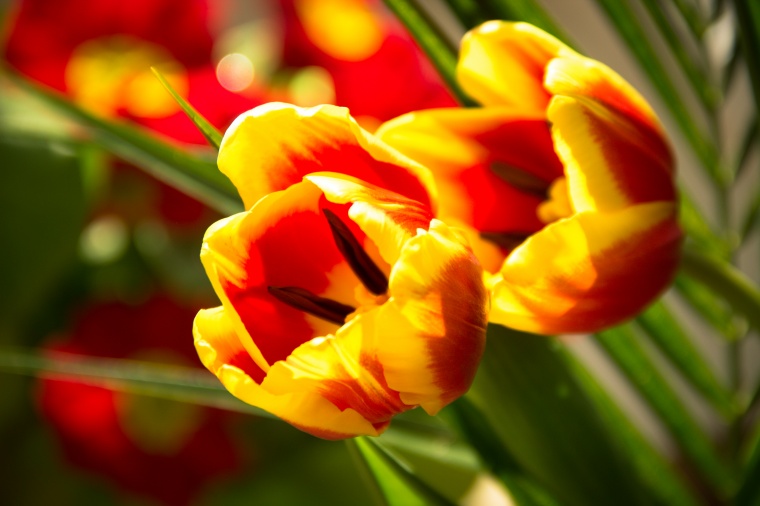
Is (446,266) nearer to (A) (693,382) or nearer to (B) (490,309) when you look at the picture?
(B) (490,309)

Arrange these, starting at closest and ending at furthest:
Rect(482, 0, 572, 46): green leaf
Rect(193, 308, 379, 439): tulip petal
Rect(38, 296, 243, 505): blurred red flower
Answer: Rect(193, 308, 379, 439): tulip petal < Rect(482, 0, 572, 46): green leaf < Rect(38, 296, 243, 505): blurred red flower

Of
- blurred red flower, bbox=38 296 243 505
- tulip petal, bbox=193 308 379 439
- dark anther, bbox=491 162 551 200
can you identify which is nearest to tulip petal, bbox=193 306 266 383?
tulip petal, bbox=193 308 379 439

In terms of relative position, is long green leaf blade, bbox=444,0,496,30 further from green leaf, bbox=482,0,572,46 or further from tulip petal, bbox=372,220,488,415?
tulip petal, bbox=372,220,488,415

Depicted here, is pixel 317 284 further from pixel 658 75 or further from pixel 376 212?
pixel 658 75

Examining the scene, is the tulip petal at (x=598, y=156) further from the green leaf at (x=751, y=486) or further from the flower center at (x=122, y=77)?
the flower center at (x=122, y=77)

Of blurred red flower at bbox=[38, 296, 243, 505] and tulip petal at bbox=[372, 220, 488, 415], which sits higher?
tulip petal at bbox=[372, 220, 488, 415]

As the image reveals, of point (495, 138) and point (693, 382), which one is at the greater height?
point (495, 138)

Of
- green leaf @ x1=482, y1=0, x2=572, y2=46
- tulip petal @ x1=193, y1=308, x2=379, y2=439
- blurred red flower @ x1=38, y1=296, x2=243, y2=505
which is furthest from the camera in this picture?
blurred red flower @ x1=38, y1=296, x2=243, y2=505

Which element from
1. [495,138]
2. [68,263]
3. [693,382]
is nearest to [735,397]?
[693,382]

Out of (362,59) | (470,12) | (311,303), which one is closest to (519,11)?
(470,12)
